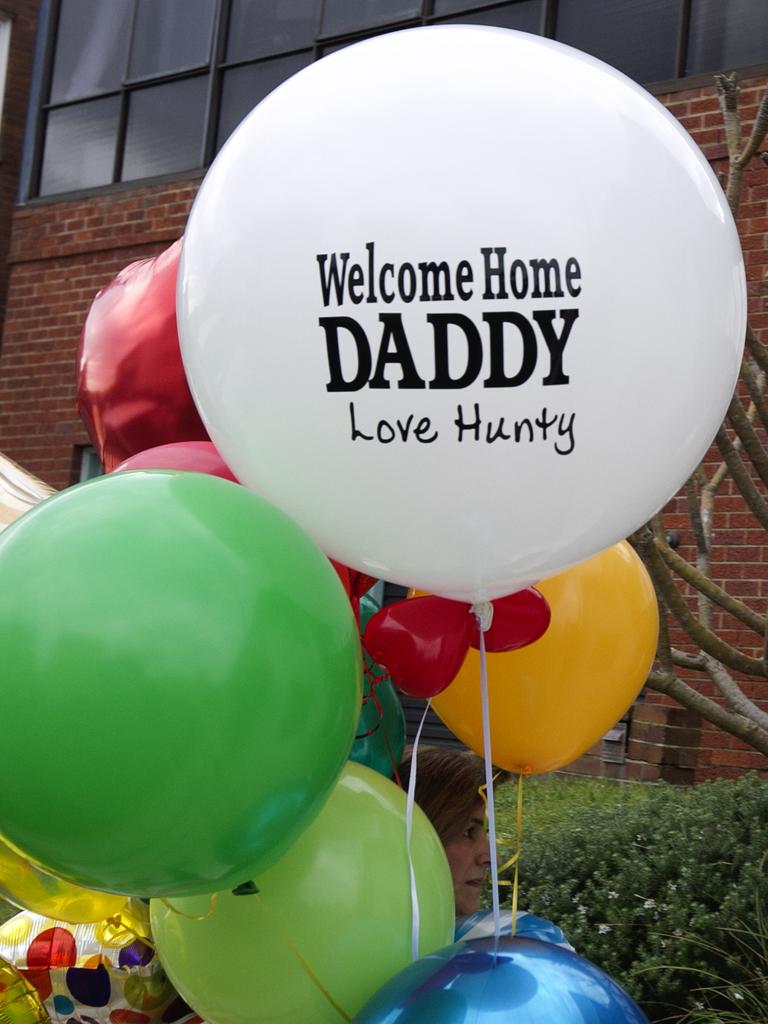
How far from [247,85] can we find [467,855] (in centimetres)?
629

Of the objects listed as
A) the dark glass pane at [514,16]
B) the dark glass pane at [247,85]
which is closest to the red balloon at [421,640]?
the dark glass pane at [514,16]

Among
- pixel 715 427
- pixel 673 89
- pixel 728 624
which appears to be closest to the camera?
pixel 715 427

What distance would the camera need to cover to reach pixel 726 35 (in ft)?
19.8

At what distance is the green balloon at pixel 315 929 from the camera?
1.72 m

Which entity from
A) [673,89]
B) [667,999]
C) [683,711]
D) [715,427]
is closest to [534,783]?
[683,711]

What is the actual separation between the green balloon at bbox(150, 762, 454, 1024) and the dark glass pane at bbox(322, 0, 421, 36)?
6158 millimetres

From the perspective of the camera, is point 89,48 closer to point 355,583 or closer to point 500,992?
point 355,583

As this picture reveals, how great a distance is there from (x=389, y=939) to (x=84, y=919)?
0.70m

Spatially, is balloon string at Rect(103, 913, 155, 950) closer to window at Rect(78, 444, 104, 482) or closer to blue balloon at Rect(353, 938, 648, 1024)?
blue balloon at Rect(353, 938, 648, 1024)

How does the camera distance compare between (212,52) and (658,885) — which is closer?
(658,885)

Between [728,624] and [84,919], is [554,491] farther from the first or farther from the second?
[728,624]

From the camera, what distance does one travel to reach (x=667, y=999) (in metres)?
3.48

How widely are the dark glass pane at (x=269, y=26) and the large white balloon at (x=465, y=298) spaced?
249 inches

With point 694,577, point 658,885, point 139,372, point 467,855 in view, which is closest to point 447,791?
point 467,855
